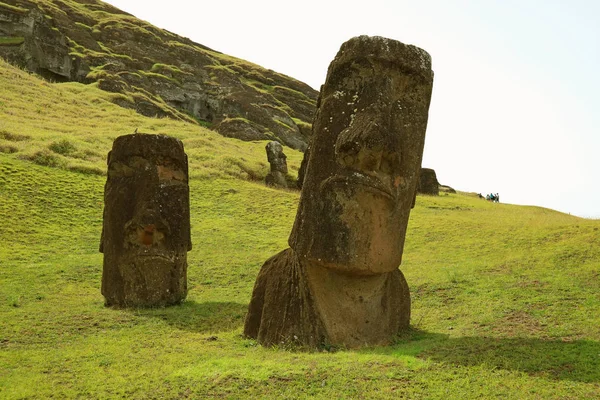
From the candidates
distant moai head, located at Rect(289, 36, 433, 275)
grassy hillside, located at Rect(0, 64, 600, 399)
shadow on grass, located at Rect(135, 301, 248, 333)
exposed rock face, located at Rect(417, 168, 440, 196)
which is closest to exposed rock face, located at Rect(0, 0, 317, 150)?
exposed rock face, located at Rect(417, 168, 440, 196)

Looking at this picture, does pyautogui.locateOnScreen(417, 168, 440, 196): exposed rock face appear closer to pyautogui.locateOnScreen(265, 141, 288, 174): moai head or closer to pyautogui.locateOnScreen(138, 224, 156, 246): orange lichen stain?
pyautogui.locateOnScreen(265, 141, 288, 174): moai head

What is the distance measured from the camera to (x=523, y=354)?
7.08 m

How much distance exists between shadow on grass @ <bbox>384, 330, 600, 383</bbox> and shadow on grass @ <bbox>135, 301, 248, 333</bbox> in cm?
369

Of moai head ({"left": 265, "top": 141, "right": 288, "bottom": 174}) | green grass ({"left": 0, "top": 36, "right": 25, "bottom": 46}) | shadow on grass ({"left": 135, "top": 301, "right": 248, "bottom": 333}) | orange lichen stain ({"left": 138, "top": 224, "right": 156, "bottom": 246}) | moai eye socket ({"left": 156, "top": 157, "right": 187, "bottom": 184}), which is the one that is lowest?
shadow on grass ({"left": 135, "top": 301, "right": 248, "bottom": 333})

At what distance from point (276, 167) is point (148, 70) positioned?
35471mm

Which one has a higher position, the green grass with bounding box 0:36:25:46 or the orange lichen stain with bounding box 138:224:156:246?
the green grass with bounding box 0:36:25:46

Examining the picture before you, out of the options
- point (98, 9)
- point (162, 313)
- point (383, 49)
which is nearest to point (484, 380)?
point (383, 49)

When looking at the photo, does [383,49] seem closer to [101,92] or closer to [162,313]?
[162,313]

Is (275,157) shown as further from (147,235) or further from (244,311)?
(244,311)

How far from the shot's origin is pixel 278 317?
28.4 feet

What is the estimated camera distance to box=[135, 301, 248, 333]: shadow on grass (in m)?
10.7

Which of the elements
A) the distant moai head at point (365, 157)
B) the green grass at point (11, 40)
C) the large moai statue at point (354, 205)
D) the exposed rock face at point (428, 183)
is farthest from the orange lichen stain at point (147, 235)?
the green grass at point (11, 40)

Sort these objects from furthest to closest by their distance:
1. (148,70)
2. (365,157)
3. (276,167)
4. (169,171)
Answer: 1. (148,70)
2. (276,167)
3. (169,171)
4. (365,157)

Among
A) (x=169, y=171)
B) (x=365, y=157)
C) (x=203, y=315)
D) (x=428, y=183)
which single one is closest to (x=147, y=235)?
(x=169, y=171)
